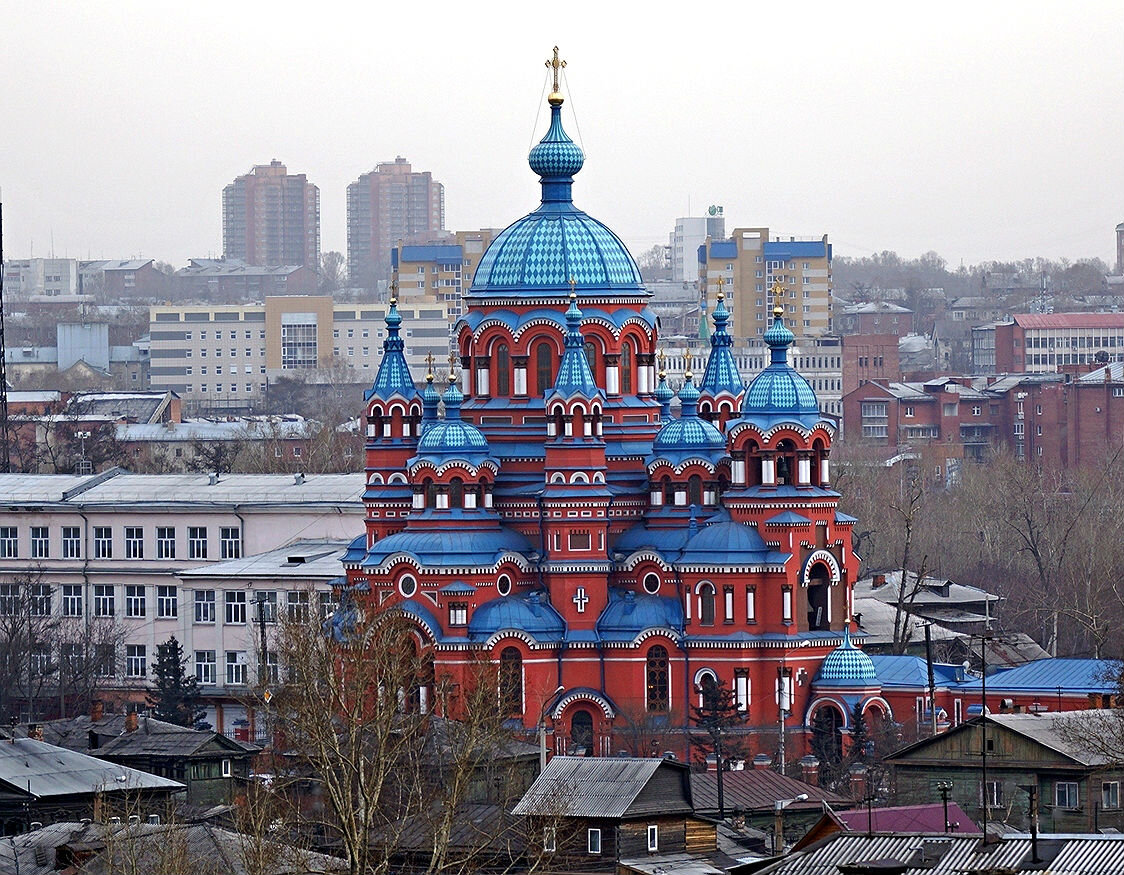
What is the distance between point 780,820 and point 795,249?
130 meters

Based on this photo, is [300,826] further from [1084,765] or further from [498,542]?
[498,542]

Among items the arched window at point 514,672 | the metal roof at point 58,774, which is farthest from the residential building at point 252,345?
the metal roof at point 58,774

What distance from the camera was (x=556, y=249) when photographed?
7100 cm

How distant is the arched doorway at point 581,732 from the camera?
6700 centimetres

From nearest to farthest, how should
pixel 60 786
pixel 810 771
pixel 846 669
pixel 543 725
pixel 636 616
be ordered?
pixel 60 786 → pixel 543 725 → pixel 810 771 → pixel 846 669 → pixel 636 616

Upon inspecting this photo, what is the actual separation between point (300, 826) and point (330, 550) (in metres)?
31.6

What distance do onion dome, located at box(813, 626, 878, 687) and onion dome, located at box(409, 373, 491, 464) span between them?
728 centimetres

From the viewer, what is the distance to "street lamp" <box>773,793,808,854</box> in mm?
49897

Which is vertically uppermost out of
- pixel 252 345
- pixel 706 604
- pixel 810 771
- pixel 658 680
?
pixel 252 345

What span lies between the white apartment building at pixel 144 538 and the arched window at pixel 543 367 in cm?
1398

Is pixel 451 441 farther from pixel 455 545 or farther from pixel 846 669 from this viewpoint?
pixel 846 669

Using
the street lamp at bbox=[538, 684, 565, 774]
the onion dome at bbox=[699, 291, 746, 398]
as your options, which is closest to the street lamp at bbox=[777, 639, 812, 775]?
the street lamp at bbox=[538, 684, 565, 774]

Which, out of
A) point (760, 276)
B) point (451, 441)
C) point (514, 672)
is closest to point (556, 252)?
point (451, 441)

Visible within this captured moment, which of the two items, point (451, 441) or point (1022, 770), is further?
point (451, 441)
